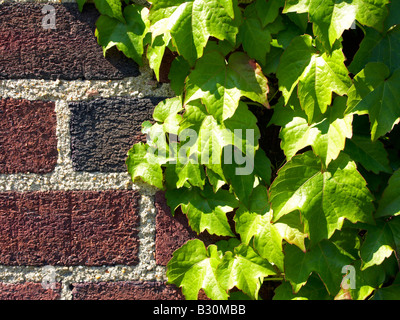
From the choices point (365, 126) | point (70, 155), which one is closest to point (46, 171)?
point (70, 155)

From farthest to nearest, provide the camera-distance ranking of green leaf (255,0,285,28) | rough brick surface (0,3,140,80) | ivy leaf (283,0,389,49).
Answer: rough brick surface (0,3,140,80)
green leaf (255,0,285,28)
ivy leaf (283,0,389,49)

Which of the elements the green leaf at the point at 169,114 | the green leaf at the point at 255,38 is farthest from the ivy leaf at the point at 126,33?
the green leaf at the point at 255,38

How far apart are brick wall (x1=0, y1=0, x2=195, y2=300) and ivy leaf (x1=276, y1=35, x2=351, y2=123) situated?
281 mm

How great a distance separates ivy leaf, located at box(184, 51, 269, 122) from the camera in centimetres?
80

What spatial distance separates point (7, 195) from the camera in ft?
3.08

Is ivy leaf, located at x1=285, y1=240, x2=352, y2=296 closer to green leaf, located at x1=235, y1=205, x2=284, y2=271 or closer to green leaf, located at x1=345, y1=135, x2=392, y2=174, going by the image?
green leaf, located at x1=235, y1=205, x2=284, y2=271

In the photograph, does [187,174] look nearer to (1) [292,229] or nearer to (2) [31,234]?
(1) [292,229]

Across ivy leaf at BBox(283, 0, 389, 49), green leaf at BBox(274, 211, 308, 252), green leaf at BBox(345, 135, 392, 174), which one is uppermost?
ivy leaf at BBox(283, 0, 389, 49)

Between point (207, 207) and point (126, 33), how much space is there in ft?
1.42

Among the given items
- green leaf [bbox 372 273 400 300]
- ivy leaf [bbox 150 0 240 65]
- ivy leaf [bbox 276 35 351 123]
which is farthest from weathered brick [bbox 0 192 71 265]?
green leaf [bbox 372 273 400 300]

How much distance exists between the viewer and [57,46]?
0.93 metres

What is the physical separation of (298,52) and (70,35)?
1.70 feet

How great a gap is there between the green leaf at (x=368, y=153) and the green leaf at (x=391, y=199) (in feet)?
0.12

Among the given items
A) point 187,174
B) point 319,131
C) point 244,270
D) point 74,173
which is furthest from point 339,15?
point 74,173
